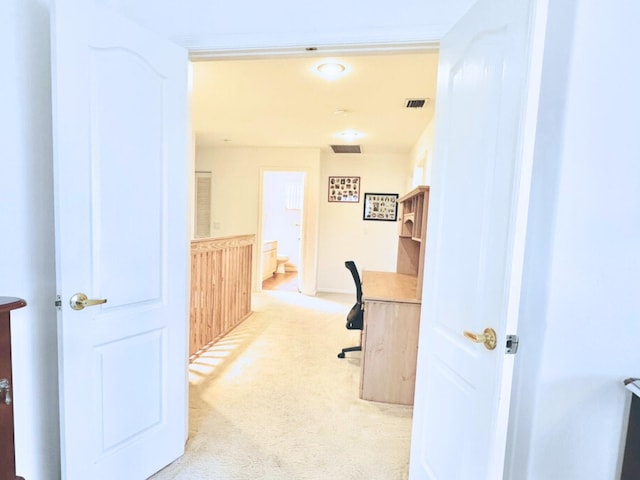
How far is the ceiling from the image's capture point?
2.32 metres

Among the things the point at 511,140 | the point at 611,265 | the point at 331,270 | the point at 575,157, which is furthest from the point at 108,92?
the point at 331,270

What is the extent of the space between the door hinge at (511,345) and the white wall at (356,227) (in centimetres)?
458

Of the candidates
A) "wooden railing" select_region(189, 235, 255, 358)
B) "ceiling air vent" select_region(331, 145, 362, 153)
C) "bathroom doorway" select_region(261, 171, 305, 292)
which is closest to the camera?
"wooden railing" select_region(189, 235, 255, 358)

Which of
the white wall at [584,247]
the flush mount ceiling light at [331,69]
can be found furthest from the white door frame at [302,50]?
the flush mount ceiling light at [331,69]

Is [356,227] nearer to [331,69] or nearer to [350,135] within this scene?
[350,135]

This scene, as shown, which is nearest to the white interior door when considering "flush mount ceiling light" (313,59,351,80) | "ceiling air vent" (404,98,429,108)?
"flush mount ceiling light" (313,59,351,80)

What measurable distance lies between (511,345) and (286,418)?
1.61 meters

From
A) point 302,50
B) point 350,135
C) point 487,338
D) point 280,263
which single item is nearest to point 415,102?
point 350,135

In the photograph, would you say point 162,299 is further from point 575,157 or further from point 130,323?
point 575,157

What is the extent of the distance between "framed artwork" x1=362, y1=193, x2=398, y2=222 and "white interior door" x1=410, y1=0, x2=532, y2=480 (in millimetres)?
4135

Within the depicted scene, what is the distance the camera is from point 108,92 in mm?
→ 1251

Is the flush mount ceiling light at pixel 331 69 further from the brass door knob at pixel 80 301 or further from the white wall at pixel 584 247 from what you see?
the brass door knob at pixel 80 301

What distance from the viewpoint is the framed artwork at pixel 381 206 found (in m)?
5.44

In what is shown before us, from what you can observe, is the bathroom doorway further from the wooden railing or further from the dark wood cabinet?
the dark wood cabinet
